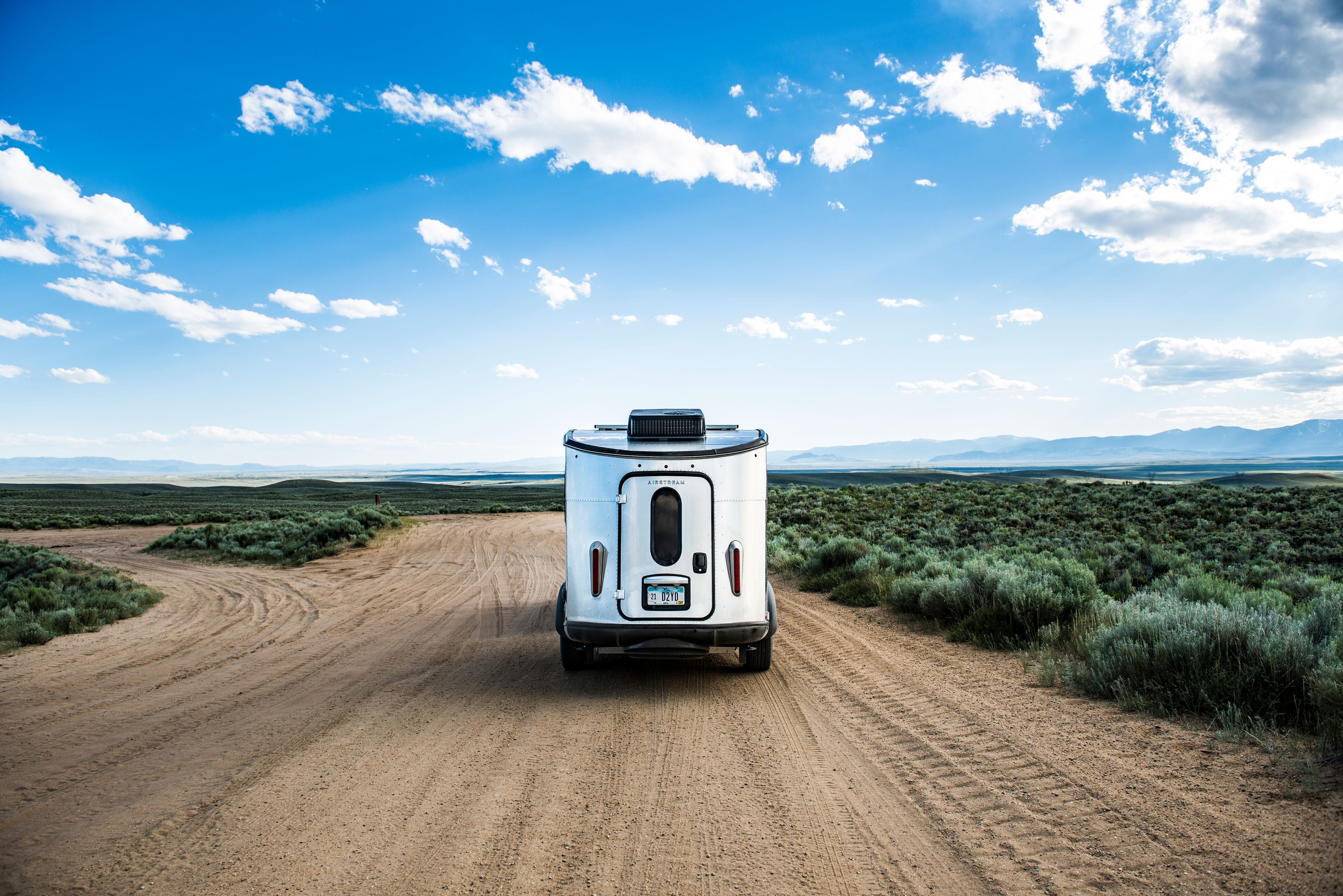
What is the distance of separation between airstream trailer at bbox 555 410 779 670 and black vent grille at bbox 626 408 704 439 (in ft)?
0.71

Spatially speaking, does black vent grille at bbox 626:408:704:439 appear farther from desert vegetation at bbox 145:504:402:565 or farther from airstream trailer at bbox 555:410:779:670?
desert vegetation at bbox 145:504:402:565

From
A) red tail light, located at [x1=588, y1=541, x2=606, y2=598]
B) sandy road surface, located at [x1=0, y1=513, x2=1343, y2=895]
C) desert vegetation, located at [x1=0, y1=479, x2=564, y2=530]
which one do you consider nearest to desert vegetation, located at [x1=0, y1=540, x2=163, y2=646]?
sandy road surface, located at [x1=0, y1=513, x2=1343, y2=895]

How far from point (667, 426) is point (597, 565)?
1570mm

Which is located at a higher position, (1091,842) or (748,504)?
(748,504)

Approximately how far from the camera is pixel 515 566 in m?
16.7

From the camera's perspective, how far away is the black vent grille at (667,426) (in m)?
6.77

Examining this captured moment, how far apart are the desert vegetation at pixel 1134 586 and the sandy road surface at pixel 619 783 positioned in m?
0.68

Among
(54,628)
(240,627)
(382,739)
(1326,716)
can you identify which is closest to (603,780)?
(382,739)

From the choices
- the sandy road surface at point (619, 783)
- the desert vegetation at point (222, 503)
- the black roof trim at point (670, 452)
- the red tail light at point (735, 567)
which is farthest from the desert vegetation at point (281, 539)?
the red tail light at point (735, 567)

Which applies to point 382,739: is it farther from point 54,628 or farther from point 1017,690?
point 54,628

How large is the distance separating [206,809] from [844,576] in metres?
10.5

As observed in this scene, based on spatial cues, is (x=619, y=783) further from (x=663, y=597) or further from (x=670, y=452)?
(x=670, y=452)

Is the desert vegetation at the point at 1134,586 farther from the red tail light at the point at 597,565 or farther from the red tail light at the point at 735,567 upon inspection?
the red tail light at the point at 597,565

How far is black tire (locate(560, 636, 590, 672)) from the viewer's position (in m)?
7.30
